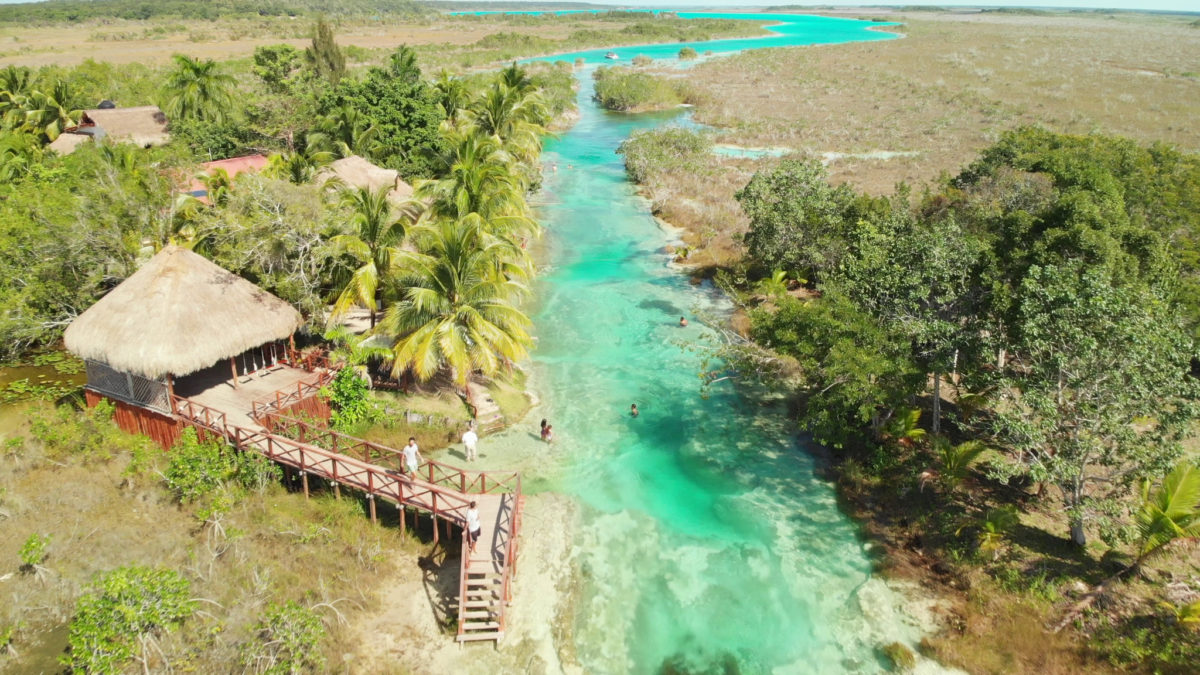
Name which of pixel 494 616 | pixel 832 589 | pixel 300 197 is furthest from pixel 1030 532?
pixel 300 197

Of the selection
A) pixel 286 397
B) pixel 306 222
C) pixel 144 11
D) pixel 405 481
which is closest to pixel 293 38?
pixel 144 11

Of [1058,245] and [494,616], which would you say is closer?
[494,616]

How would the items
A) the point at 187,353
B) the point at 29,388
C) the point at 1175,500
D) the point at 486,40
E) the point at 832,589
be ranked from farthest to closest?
the point at 486,40 → the point at 29,388 → the point at 187,353 → the point at 832,589 → the point at 1175,500

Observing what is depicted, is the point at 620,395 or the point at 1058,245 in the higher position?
the point at 1058,245

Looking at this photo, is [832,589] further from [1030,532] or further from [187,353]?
[187,353]

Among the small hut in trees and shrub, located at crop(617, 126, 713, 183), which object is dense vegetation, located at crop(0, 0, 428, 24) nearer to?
shrub, located at crop(617, 126, 713, 183)

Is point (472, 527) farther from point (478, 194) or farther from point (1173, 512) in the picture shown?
point (1173, 512)

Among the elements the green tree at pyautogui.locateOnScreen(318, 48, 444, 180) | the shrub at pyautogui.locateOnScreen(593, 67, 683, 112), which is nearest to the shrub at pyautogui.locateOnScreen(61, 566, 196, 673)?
the green tree at pyautogui.locateOnScreen(318, 48, 444, 180)

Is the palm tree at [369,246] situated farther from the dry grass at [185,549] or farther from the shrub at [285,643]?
the shrub at [285,643]
